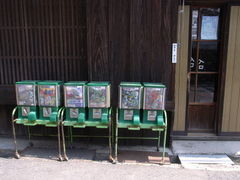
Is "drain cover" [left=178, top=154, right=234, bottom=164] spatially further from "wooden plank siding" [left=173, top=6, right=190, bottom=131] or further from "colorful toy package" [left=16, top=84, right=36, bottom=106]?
"colorful toy package" [left=16, top=84, right=36, bottom=106]

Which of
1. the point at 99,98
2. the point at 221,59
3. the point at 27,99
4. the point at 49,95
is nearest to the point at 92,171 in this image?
the point at 99,98

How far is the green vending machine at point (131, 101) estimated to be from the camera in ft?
11.7

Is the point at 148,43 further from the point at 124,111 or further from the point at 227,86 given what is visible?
the point at 227,86

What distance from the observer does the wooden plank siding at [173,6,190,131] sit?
13.6ft

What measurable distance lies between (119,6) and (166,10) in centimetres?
81

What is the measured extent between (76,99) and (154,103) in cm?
127

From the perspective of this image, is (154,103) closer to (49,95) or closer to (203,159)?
(203,159)

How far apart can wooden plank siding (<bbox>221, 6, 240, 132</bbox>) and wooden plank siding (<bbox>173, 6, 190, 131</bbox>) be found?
2.63 ft

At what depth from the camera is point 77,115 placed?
3676 mm

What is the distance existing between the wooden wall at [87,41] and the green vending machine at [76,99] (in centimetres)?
51

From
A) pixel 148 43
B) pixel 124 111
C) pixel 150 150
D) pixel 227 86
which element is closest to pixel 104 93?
pixel 124 111

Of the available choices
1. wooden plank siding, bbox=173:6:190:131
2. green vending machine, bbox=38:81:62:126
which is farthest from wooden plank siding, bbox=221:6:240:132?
green vending machine, bbox=38:81:62:126

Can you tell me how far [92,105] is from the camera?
11.8 ft

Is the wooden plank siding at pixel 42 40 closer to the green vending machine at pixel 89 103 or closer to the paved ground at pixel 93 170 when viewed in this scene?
the green vending machine at pixel 89 103
